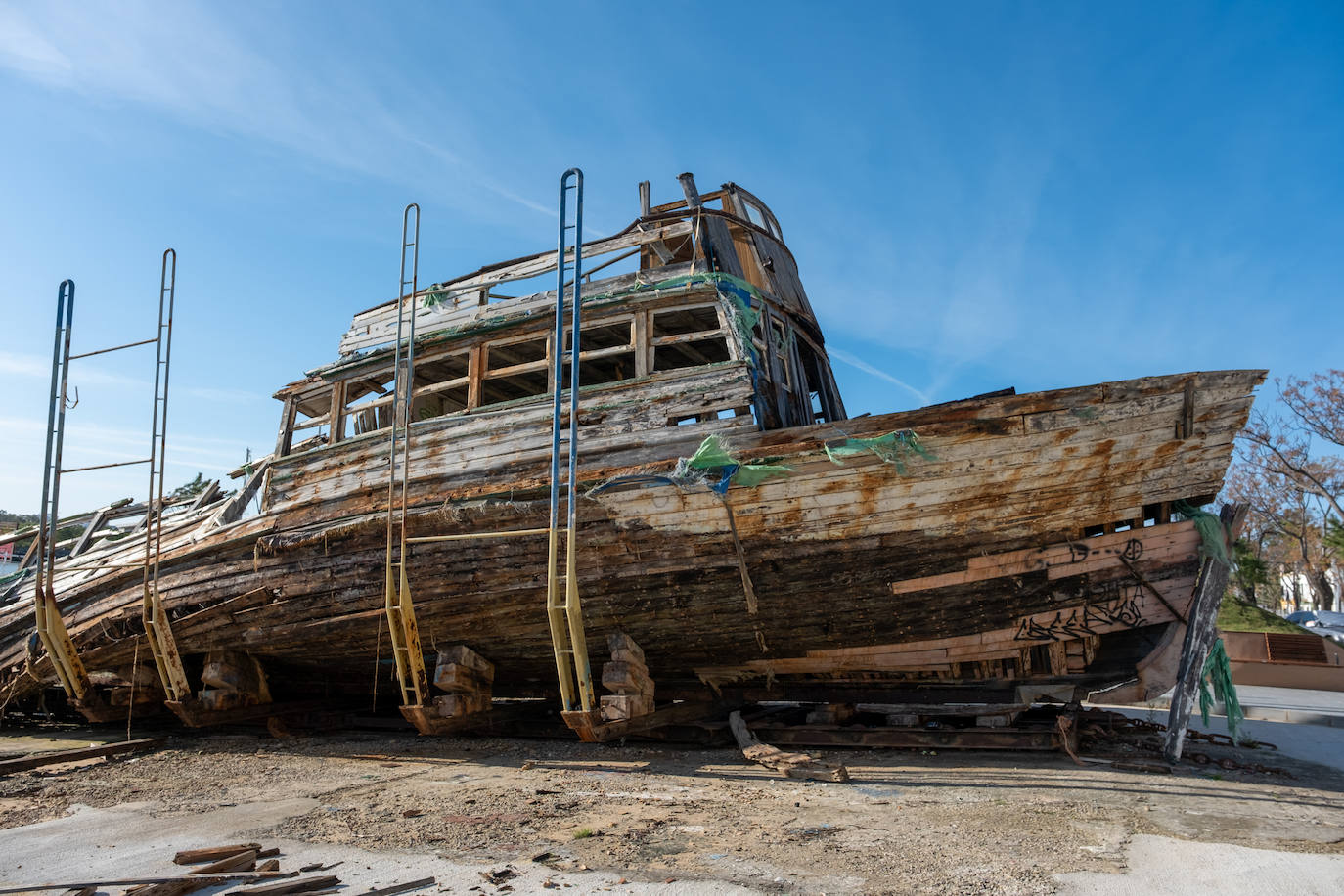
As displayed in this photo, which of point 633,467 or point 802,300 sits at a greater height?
point 802,300

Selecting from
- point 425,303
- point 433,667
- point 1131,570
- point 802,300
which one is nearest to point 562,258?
point 425,303

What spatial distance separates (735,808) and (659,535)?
86.9 inches

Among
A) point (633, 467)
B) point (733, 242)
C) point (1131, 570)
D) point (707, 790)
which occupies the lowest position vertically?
point (707, 790)

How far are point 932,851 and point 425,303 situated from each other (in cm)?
691

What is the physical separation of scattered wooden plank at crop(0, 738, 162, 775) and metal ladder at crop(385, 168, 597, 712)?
2.52 m

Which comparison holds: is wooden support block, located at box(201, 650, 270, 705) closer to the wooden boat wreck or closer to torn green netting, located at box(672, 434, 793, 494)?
the wooden boat wreck

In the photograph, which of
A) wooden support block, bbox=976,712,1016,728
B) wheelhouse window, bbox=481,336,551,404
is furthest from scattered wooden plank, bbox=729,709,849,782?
wheelhouse window, bbox=481,336,551,404

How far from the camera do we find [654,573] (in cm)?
643

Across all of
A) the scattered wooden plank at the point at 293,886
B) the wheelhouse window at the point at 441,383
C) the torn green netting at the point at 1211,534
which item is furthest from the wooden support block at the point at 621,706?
the torn green netting at the point at 1211,534

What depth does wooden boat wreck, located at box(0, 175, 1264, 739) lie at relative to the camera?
5.86m

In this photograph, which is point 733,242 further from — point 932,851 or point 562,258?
point 932,851

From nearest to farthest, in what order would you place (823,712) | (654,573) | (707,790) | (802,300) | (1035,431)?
(707,790), (1035,431), (654,573), (823,712), (802,300)

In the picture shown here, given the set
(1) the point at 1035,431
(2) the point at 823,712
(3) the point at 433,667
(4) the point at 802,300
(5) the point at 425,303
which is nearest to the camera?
(1) the point at 1035,431

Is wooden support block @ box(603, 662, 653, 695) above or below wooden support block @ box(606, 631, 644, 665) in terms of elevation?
below
